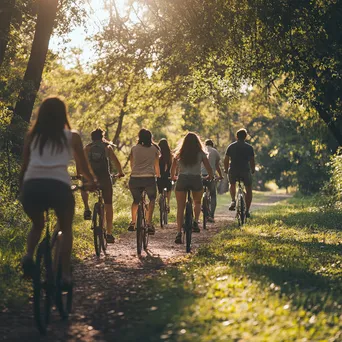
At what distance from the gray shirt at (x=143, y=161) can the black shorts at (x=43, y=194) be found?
5.75 meters

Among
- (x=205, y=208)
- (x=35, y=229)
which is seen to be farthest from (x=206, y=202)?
(x=35, y=229)

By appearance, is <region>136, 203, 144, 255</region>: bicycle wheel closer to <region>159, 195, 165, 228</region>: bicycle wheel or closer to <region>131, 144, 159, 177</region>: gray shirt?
<region>131, 144, 159, 177</region>: gray shirt

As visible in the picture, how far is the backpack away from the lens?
11539 mm

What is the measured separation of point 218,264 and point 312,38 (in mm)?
6204

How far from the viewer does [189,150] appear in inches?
476

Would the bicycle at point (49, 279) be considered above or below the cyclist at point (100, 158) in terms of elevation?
below

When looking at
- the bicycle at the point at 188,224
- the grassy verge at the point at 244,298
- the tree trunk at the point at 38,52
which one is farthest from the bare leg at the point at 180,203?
the tree trunk at the point at 38,52

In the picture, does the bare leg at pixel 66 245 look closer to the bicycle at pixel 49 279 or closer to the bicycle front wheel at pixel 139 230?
the bicycle at pixel 49 279

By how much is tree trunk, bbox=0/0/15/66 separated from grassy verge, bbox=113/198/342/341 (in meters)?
6.99

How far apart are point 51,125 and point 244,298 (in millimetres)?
2667

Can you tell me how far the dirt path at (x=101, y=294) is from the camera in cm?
648

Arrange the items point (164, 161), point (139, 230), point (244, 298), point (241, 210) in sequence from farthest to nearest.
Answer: point (164, 161), point (241, 210), point (139, 230), point (244, 298)

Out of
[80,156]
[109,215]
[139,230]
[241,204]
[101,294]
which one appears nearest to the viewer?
[80,156]

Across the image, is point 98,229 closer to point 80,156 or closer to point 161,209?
point 80,156
